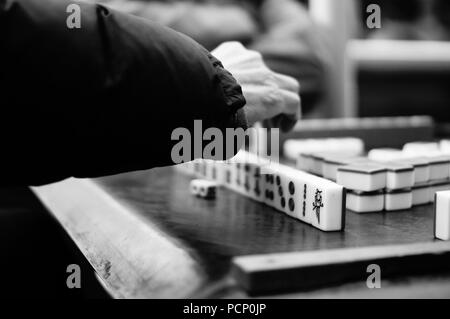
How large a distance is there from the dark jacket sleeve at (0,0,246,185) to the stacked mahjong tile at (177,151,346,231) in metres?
0.16

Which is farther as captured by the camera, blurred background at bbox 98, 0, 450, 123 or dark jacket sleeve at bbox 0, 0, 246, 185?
blurred background at bbox 98, 0, 450, 123

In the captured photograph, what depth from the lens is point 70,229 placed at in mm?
973

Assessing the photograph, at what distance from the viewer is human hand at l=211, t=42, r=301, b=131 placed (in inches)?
37.8

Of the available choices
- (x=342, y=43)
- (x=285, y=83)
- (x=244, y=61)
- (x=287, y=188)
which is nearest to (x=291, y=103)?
(x=285, y=83)

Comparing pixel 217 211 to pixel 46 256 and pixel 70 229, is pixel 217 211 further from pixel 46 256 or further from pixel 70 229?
pixel 46 256

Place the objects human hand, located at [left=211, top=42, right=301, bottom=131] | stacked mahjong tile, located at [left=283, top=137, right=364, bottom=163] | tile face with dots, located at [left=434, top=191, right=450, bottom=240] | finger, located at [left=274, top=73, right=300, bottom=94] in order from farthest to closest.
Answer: stacked mahjong tile, located at [left=283, top=137, right=364, bottom=163], finger, located at [left=274, top=73, right=300, bottom=94], human hand, located at [left=211, top=42, right=301, bottom=131], tile face with dots, located at [left=434, top=191, right=450, bottom=240]

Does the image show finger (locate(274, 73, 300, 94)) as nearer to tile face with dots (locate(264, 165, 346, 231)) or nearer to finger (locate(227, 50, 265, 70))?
finger (locate(227, 50, 265, 70))

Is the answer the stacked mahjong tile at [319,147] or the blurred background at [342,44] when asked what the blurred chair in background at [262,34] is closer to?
the blurred background at [342,44]

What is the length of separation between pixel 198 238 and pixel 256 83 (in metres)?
0.33

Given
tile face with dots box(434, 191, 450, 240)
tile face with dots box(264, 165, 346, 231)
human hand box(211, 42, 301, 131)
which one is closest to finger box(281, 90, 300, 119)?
human hand box(211, 42, 301, 131)

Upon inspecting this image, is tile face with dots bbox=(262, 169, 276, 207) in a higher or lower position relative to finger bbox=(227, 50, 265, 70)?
lower

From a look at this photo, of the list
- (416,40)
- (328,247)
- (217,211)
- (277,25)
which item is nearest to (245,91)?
(217,211)

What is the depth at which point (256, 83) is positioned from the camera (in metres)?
0.98

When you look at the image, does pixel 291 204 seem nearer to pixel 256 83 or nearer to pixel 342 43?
pixel 256 83
